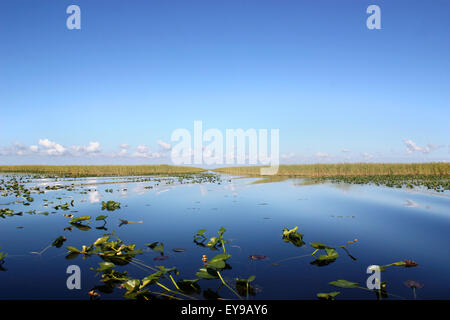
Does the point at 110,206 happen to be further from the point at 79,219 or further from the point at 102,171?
the point at 102,171

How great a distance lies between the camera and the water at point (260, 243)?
2752 mm

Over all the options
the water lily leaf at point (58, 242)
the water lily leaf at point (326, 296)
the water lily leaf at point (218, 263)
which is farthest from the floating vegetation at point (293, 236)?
the water lily leaf at point (58, 242)

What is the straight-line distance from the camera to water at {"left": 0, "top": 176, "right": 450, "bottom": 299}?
2752mm

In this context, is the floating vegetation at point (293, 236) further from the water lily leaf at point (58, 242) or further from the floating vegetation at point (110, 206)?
the floating vegetation at point (110, 206)

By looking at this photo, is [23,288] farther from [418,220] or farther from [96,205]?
[418,220]

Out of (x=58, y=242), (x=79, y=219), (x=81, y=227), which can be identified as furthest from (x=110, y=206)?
(x=58, y=242)

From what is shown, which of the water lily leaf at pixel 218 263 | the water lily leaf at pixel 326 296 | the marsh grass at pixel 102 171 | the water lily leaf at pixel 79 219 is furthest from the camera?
the marsh grass at pixel 102 171

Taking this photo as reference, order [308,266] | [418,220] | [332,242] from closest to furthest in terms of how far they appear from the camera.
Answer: [308,266] → [332,242] → [418,220]

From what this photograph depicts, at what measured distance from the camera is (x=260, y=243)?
4.20 m

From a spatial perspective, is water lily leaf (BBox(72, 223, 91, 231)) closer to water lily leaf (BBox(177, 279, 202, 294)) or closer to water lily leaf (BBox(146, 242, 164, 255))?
water lily leaf (BBox(146, 242, 164, 255))
